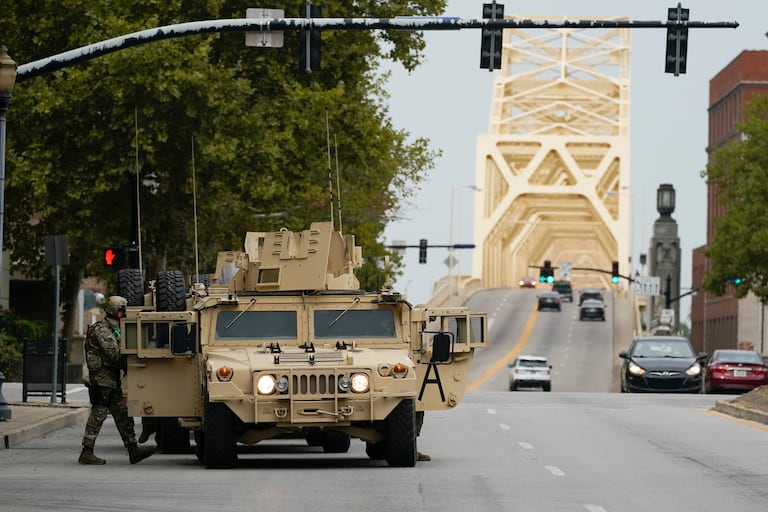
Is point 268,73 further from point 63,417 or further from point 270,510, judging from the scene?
point 270,510

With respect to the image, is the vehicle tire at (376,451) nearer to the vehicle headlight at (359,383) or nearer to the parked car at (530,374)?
the vehicle headlight at (359,383)

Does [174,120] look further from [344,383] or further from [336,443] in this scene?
[344,383]

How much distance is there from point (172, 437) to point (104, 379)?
8.15 feet

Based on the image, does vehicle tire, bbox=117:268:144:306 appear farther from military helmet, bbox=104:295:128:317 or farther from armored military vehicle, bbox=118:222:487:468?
military helmet, bbox=104:295:128:317

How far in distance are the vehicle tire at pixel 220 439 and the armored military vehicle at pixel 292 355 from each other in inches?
0.6

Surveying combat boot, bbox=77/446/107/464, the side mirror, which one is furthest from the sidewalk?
the side mirror

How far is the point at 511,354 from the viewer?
99250mm

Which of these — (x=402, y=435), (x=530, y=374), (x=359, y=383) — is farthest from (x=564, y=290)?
(x=359, y=383)

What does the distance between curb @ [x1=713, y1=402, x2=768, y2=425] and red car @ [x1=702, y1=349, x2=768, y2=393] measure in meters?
14.0

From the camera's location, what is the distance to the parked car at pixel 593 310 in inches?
4722

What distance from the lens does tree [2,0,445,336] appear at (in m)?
42.9

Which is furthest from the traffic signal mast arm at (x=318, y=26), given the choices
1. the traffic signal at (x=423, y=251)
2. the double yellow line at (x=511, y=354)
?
the traffic signal at (x=423, y=251)

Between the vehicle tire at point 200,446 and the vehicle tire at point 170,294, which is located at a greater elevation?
the vehicle tire at point 170,294

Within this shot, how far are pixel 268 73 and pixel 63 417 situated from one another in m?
18.9
